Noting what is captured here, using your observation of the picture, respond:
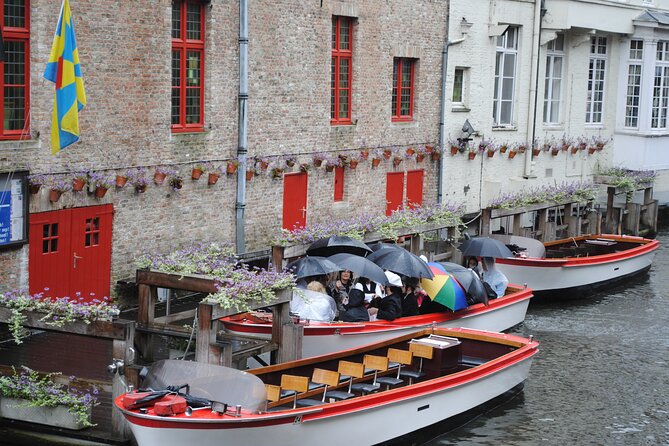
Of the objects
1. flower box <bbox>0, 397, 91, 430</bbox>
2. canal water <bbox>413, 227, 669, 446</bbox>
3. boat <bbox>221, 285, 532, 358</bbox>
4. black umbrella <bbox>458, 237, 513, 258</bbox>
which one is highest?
black umbrella <bbox>458, 237, 513, 258</bbox>

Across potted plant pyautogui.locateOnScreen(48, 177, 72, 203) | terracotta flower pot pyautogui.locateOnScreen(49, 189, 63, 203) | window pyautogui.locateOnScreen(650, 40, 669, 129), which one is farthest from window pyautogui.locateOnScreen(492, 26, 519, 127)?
terracotta flower pot pyautogui.locateOnScreen(49, 189, 63, 203)

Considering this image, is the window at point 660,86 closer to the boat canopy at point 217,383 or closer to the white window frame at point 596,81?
the white window frame at point 596,81

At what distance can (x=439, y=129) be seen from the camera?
26906mm

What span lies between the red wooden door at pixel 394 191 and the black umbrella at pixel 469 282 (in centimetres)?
810

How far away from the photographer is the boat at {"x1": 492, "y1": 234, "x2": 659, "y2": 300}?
2142cm

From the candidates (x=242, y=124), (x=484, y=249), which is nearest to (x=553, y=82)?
(x=484, y=249)

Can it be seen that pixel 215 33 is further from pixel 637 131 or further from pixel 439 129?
pixel 637 131

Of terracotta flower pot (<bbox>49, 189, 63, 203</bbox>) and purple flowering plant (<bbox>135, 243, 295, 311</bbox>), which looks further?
terracotta flower pot (<bbox>49, 189, 63, 203</bbox>)

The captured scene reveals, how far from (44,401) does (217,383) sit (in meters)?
2.09

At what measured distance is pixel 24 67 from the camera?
53.3 ft

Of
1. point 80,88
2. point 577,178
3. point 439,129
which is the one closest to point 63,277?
point 80,88

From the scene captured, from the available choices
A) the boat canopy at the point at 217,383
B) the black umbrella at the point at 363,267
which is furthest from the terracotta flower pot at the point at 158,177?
the boat canopy at the point at 217,383

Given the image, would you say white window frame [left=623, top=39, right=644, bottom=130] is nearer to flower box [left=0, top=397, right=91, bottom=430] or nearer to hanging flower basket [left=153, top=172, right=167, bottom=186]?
hanging flower basket [left=153, top=172, right=167, bottom=186]

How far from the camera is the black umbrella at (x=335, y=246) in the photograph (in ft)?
58.3
